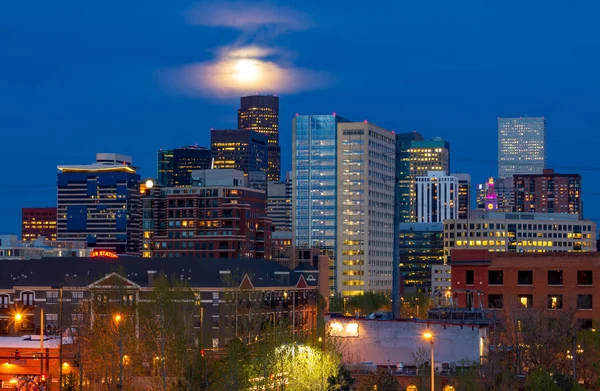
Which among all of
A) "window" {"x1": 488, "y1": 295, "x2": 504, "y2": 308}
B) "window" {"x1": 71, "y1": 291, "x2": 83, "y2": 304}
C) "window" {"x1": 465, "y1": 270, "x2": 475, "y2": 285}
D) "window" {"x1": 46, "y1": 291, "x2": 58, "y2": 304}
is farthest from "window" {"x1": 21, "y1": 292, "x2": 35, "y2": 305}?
"window" {"x1": 488, "y1": 295, "x2": 504, "y2": 308}

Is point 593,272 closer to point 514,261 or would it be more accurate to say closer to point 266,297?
point 514,261

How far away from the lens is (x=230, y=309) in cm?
15612

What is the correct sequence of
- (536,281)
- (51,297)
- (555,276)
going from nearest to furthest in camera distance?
1. (536,281)
2. (555,276)
3. (51,297)

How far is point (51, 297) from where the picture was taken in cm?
16725

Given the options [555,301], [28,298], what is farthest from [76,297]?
[555,301]

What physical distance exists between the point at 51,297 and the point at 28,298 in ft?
13.6

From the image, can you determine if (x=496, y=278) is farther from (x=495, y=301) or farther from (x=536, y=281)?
(x=536, y=281)

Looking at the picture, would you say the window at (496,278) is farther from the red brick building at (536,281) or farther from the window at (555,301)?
the window at (555,301)

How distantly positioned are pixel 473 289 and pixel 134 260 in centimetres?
5991

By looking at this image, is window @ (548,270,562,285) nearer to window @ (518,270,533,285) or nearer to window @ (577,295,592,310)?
window @ (518,270,533,285)

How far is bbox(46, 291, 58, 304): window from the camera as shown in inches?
6531

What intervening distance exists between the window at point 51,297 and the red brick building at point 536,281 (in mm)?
61450

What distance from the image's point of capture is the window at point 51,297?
166 meters

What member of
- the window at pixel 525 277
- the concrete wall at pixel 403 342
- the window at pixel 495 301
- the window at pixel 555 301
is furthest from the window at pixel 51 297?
the window at pixel 555 301
